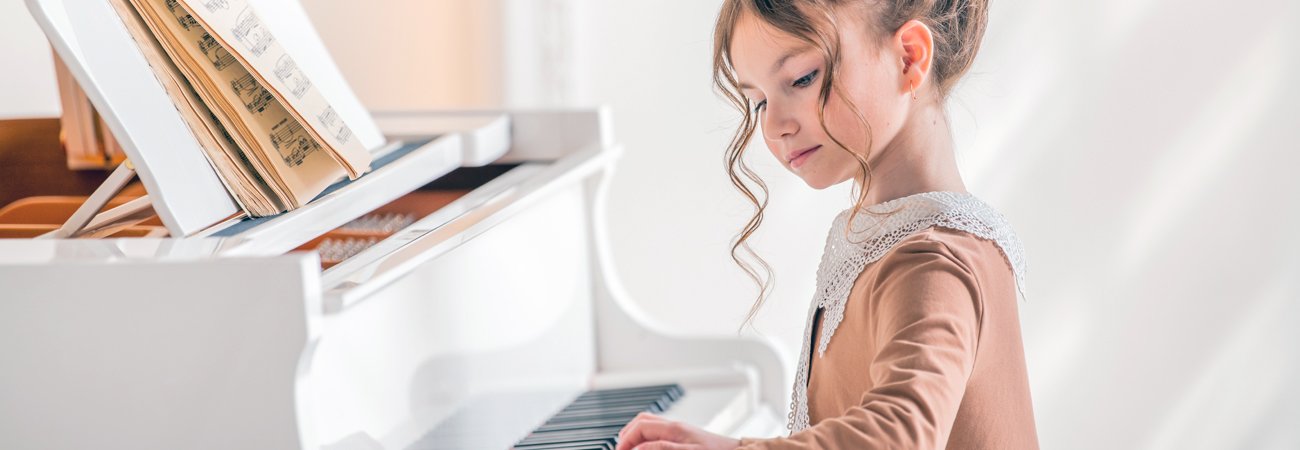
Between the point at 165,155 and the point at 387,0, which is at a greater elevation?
the point at 165,155

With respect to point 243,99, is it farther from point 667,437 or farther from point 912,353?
point 912,353

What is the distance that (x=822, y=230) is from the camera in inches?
120

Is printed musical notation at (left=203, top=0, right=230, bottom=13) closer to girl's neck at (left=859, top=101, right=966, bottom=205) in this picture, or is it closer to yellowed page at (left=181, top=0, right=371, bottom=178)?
yellowed page at (left=181, top=0, right=371, bottom=178)

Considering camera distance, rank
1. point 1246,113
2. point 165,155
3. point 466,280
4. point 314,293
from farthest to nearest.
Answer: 1. point 1246,113
2. point 466,280
3. point 165,155
4. point 314,293

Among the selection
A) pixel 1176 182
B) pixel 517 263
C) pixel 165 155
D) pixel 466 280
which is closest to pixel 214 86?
pixel 165 155

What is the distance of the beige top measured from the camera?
80cm

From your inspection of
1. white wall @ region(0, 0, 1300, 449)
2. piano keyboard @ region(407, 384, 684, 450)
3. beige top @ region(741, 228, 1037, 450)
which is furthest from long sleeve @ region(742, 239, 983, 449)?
white wall @ region(0, 0, 1300, 449)

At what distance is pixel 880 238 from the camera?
105 cm

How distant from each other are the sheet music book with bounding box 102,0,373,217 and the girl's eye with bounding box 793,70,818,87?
567 millimetres

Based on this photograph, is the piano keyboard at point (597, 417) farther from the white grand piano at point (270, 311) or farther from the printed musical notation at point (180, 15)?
the printed musical notation at point (180, 15)

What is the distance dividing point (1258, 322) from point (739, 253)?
3.90 ft

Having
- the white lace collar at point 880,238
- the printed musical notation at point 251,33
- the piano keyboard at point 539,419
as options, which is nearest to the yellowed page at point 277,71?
the printed musical notation at point 251,33

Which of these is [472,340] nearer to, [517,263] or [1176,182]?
[517,263]

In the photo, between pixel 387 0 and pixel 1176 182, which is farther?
pixel 387 0
